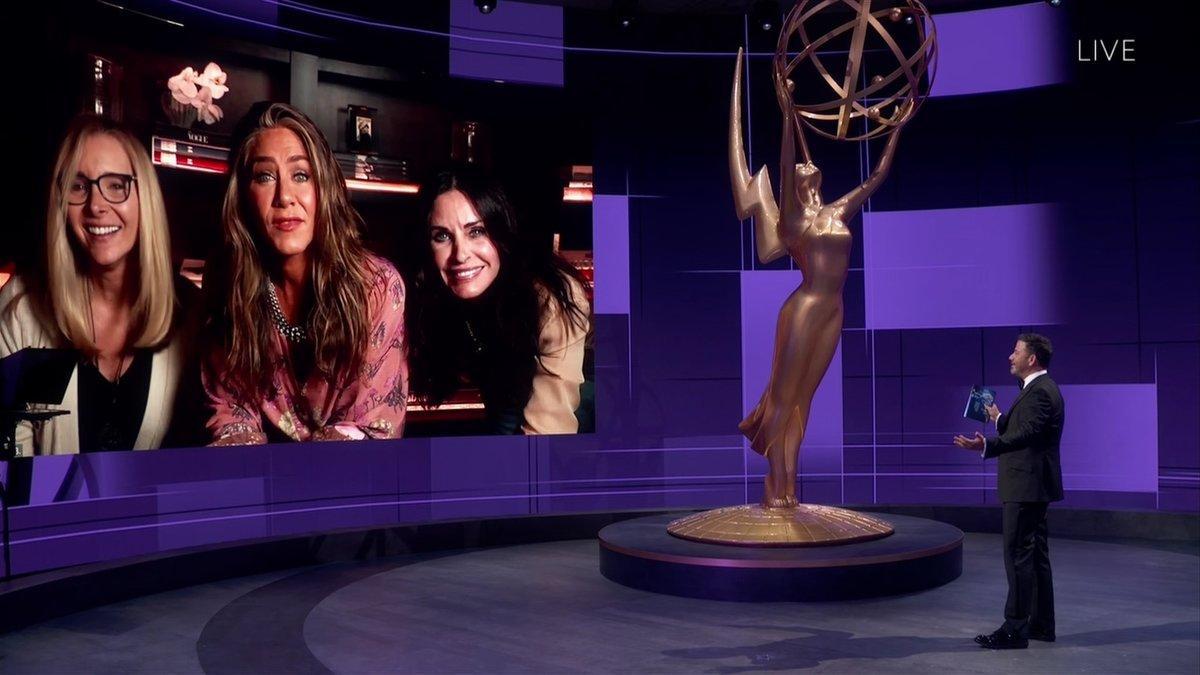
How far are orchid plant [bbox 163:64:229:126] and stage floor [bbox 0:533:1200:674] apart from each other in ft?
10.7

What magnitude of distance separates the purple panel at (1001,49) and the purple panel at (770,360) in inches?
90.1

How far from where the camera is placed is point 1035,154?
9.10m

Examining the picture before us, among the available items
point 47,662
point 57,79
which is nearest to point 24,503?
point 47,662

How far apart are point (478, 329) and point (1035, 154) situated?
513cm

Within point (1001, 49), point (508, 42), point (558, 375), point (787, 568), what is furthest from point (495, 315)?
point (1001, 49)

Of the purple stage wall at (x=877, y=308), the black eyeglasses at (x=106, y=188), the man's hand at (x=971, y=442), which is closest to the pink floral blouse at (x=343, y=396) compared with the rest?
the purple stage wall at (x=877, y=308)

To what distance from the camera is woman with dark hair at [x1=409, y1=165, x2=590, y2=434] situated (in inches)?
334

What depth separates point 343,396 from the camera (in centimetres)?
798

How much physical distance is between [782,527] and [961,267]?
397 centimetres

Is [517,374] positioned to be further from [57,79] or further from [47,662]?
[47,662]

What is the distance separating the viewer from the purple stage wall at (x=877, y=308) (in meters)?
8.60

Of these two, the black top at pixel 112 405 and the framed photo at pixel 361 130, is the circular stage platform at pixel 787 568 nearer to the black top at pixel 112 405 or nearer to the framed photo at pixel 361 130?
the black top at pixel 112 405

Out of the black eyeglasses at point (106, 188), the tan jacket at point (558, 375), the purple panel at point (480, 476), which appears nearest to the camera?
the black eyeglasses at point (106, 188)

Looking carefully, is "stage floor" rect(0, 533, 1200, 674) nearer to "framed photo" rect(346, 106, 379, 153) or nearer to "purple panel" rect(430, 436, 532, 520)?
"purple panel" rect(430, 436, 532, 520)
